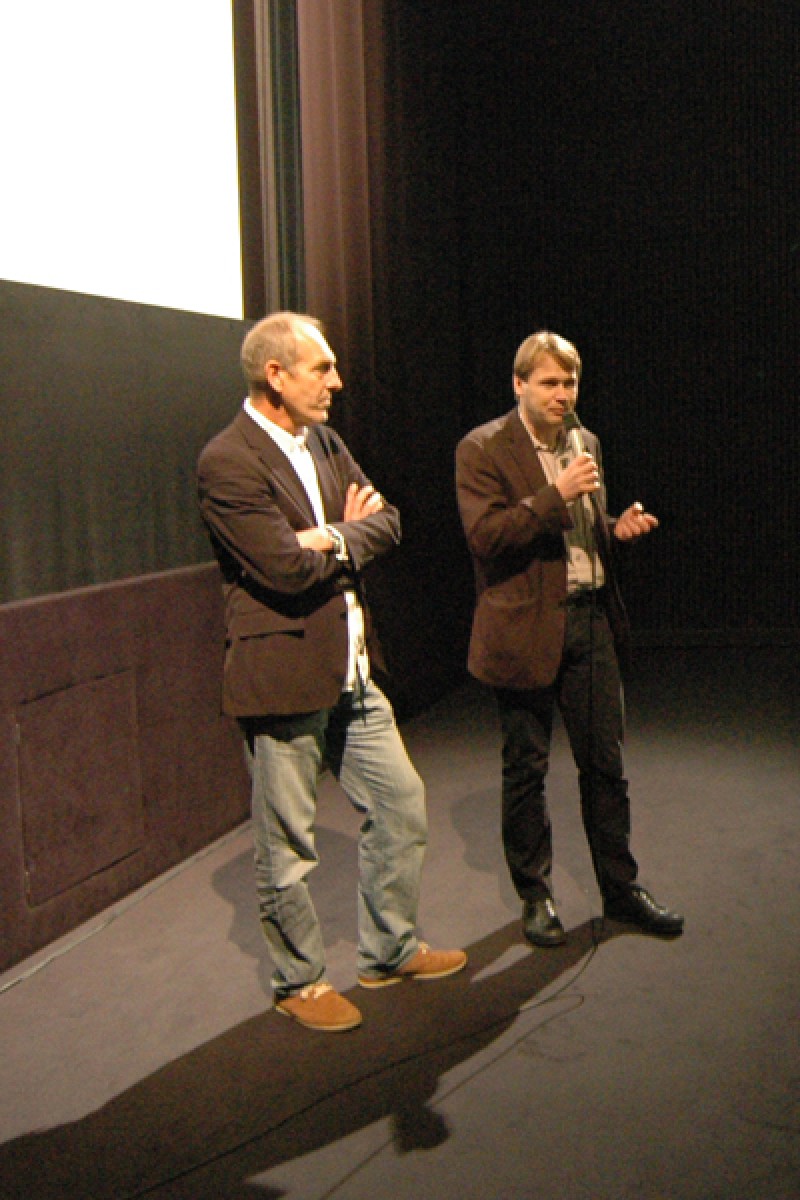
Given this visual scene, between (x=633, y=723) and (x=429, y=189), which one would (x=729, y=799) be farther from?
(x=429, y=189)

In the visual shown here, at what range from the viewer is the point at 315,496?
106 inches

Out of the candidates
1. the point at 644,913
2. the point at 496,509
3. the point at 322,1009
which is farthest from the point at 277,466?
the point at 644,913

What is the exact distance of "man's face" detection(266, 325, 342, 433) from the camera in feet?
8.34

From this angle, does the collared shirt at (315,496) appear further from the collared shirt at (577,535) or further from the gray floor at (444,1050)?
the gray floor at (444,1050)

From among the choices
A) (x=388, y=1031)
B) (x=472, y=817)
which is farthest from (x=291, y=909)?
(x=472, y=817)

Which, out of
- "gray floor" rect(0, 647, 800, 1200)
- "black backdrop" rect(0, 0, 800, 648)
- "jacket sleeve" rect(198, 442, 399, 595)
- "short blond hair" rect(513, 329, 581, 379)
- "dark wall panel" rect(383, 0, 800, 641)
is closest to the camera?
"gray floor" rect(0, 647, 800, 1200)

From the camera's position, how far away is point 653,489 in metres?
7.46

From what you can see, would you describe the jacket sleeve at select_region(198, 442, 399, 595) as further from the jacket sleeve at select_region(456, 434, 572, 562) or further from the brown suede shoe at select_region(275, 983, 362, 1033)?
the brown suede shoe at select_region(275, 983, 362, 1033)

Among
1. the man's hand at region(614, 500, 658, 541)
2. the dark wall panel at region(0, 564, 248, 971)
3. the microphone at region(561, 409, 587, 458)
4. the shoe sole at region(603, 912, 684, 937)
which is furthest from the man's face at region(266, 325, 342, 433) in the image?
the shoe sole at region(603, 912, 684, 937)

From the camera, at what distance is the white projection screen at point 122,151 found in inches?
116

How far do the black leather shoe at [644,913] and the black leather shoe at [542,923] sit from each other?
0.49 feet

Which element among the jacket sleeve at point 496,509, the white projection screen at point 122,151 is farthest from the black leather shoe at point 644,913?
the white projection screen at point 122,151

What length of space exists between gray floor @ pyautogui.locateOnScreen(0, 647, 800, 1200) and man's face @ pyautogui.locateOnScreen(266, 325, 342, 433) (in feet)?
4.16

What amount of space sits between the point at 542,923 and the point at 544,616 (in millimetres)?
748
